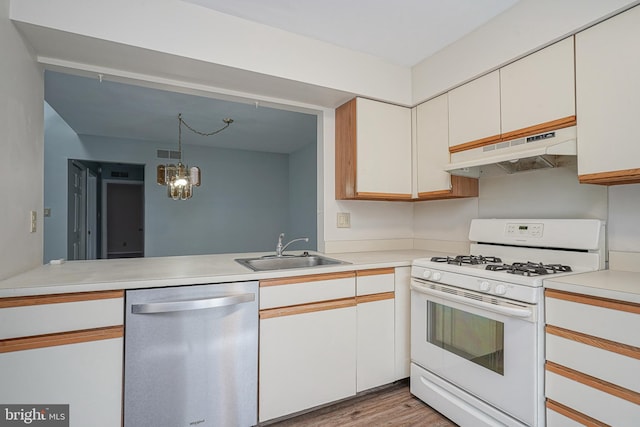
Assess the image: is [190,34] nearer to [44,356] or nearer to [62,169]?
[44,356]

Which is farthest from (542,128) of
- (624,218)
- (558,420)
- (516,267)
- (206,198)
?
(206,198)

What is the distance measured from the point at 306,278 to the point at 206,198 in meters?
4.49

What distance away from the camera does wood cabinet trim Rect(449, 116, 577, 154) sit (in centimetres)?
160

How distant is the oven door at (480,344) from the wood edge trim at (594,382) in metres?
0.06

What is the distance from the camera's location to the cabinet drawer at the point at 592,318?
1121 millimetres

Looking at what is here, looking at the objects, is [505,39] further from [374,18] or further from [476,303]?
[476,303]

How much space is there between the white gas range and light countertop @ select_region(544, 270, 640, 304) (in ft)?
0.22

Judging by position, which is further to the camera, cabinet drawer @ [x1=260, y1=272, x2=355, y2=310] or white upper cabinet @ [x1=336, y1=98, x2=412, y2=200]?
white upper cabinet @ [x1=336, y1=98, x2=412, y2=200]

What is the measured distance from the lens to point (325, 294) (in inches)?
72.8

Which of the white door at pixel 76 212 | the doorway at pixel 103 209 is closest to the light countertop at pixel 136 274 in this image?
the white door at pixel 76 212

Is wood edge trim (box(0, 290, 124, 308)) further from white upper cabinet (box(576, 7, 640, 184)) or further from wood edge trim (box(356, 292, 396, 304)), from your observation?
white upper cabinet (box(576, 7, 640, 184))

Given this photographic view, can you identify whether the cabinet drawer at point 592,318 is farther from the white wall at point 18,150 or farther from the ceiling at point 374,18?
the white wall at point 18,150

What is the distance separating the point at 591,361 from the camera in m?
1.22

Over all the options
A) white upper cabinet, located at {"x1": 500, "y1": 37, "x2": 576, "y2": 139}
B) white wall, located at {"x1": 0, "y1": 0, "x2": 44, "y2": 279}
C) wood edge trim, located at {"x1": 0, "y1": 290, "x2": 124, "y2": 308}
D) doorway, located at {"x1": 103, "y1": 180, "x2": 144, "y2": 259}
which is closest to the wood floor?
wood edge trim, located at {"x1": 0, "y1": 290, "x2": 124, "y2": 308}
